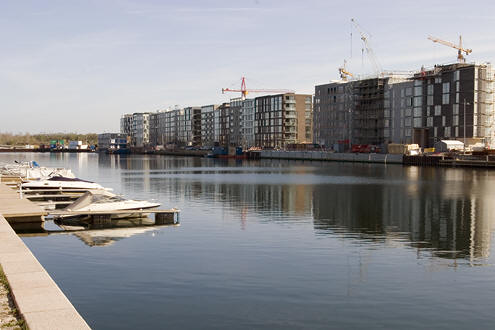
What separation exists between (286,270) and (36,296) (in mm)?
14577

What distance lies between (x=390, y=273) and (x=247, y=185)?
61.4 metres

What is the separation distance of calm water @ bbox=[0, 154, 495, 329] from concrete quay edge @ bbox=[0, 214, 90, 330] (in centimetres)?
270

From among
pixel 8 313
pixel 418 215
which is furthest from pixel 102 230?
pixel 418 215

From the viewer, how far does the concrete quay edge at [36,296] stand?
1487 centimetres

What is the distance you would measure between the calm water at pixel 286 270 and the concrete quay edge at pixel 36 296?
2.70 m

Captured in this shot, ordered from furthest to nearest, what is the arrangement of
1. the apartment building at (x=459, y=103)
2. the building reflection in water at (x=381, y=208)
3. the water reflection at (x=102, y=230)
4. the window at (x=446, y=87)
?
the window at (x=446, y=87) < the apartment building at (x=459, y=103) < the building reflection in water at (x=381, y=208) < the water reflection at (x=102, y=230)

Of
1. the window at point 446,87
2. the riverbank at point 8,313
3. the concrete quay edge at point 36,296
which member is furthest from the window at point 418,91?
the riverbank at point 8,313

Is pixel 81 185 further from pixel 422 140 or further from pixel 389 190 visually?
pixel 422 140

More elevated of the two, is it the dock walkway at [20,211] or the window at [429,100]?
the window at [429,100]

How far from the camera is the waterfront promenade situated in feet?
49.0

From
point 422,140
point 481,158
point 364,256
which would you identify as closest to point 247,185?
point 364,256

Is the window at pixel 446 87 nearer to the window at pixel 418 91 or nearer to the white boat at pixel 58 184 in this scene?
the window at pixel 418 91

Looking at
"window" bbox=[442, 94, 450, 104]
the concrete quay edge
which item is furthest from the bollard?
"window" bbox=[442, 94, 450, 104]

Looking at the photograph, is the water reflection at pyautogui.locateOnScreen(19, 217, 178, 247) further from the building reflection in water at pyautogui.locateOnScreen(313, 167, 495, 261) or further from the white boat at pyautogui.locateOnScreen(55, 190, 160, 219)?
the building reflection in water at pyautogui.locateOnScreen(313, 167, 495, 261)
